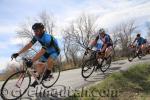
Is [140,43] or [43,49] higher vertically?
[140,43]

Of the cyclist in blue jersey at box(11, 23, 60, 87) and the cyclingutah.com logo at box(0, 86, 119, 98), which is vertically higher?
the cyclist in blue jersey at box(11, 23, 60, 87)

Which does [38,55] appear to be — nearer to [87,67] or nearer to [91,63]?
[87,67]

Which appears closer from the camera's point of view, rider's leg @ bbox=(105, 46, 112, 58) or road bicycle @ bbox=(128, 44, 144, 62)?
rider's leg @ bbox=(105, 46, 112, 58)

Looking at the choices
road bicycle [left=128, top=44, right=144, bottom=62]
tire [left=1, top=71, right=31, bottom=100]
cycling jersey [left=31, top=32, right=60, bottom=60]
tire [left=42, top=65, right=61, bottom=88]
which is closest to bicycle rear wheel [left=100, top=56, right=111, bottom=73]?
tire [left=42, top=65, right=61, bottom=88]

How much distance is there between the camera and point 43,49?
28.7 ft

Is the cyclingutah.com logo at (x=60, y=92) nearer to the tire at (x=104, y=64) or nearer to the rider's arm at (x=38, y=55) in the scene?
the rider's arm at (x=38, y=55)

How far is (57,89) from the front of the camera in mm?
9977

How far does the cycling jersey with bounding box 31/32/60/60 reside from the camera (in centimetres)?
891

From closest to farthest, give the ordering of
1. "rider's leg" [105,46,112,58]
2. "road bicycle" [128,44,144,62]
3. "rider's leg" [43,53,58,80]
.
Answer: "rider's leg" [43,53,58,80] → "rider's leg" [105,46,112,58] → "road bicycle" [128,44,144,62]

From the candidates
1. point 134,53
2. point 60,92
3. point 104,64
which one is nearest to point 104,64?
point 104,64

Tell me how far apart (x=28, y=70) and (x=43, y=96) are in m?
0.87

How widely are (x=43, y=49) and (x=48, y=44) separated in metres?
0.34

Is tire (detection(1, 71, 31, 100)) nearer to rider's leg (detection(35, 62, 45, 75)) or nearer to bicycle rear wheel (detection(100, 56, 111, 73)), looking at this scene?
rider's leg (detection(35, 62, 45, 75))

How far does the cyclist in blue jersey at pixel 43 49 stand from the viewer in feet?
28.3
